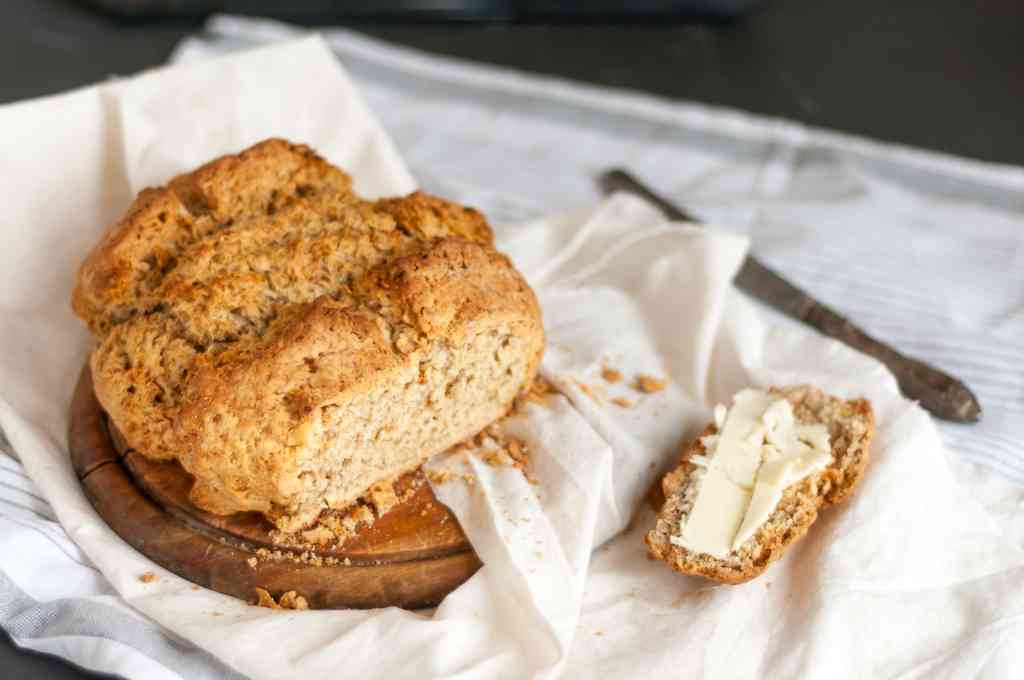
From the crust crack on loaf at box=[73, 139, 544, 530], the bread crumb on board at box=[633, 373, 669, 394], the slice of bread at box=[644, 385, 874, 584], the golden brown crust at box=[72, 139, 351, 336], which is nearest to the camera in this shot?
the crust crack on loaf at box=[73, 139, 544, 530]

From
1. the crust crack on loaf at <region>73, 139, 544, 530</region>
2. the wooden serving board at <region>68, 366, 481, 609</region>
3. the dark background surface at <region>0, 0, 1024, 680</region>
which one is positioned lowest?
the dark background surface at <region>0, 0, 1024, 680</region>

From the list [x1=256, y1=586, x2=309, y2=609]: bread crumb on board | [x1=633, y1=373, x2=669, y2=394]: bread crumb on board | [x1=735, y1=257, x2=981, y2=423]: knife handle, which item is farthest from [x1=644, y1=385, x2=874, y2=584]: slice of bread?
[x1=256, y1=586, x2=309, y2=609]: bread crumb on board

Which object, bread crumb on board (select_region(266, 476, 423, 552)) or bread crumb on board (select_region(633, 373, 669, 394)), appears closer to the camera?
bread crumb on board (select_region(266, 476, 423, 552))

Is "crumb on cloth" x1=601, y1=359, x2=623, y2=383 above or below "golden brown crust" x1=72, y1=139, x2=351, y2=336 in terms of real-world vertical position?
below

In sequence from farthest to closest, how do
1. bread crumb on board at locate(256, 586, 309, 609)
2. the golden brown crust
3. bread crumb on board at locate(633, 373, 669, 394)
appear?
bread crumb on board at locate(633, 373, 669, 394) → the golden brown crust → bread crumb on board at locate(256, 586, 309, 609)

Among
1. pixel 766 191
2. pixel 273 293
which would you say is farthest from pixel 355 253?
pixel 766 191

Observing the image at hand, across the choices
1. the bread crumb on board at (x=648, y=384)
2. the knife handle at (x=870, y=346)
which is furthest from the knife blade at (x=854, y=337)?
the bread crumb on board at (x=648, y=384)

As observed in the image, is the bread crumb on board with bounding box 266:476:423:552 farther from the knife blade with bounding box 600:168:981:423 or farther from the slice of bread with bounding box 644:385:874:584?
the knife blade with bounding box 600:168:981:423
